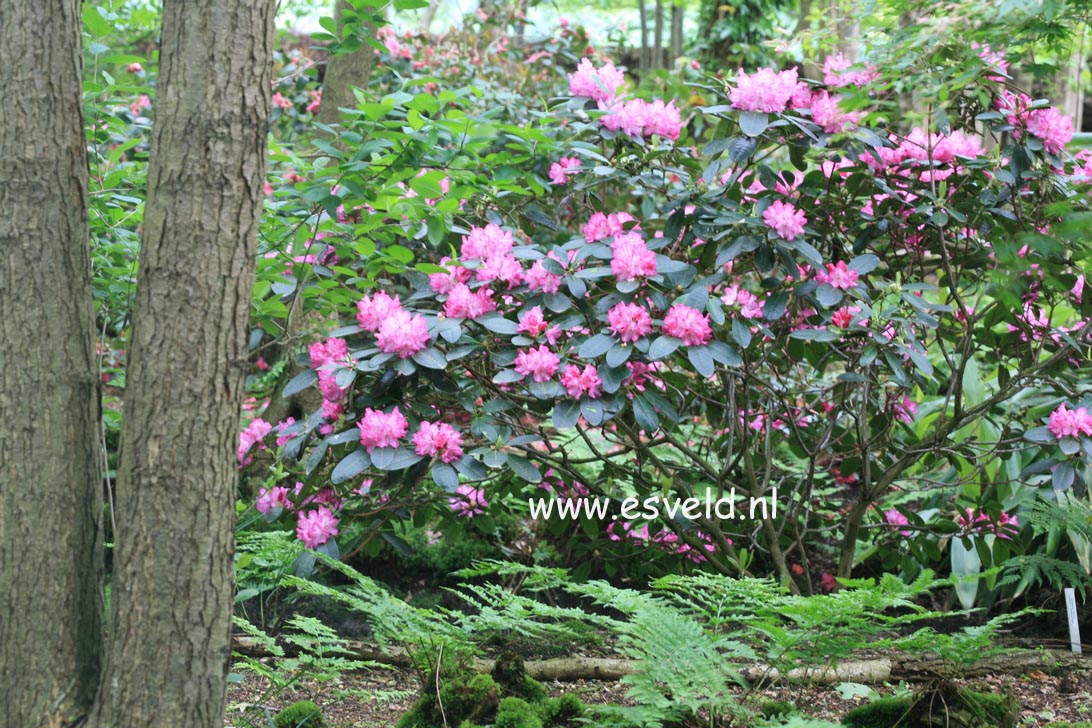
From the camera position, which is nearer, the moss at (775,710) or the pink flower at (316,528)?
the moss at (775,710)

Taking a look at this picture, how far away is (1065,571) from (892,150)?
1.66 metres

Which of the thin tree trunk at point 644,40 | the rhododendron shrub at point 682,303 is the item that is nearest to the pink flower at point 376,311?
the rhododendron shrub at point 682,303

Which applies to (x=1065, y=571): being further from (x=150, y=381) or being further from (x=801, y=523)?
(x=150, y=381)

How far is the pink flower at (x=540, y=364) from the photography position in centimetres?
256

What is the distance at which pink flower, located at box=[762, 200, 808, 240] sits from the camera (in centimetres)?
265

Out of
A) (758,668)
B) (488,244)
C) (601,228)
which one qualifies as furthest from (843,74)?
(758,668)

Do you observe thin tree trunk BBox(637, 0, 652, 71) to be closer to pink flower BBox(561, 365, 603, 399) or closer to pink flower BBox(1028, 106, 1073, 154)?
pink flower BBox(1028, 106, 1073, 154)

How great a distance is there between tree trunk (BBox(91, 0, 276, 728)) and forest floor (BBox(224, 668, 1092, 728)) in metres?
0.83

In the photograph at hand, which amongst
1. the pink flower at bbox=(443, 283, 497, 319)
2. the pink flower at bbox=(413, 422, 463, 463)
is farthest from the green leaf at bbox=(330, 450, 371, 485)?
the pink flower at bbox=(443, 283, 497, 319)

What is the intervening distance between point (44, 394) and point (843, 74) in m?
2.34

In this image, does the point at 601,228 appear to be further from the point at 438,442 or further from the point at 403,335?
the point at 438,442

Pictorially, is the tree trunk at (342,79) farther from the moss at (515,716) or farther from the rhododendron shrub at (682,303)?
the moss at (515,716)

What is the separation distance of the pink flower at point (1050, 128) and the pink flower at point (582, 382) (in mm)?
1474

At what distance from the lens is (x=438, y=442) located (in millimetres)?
2545
